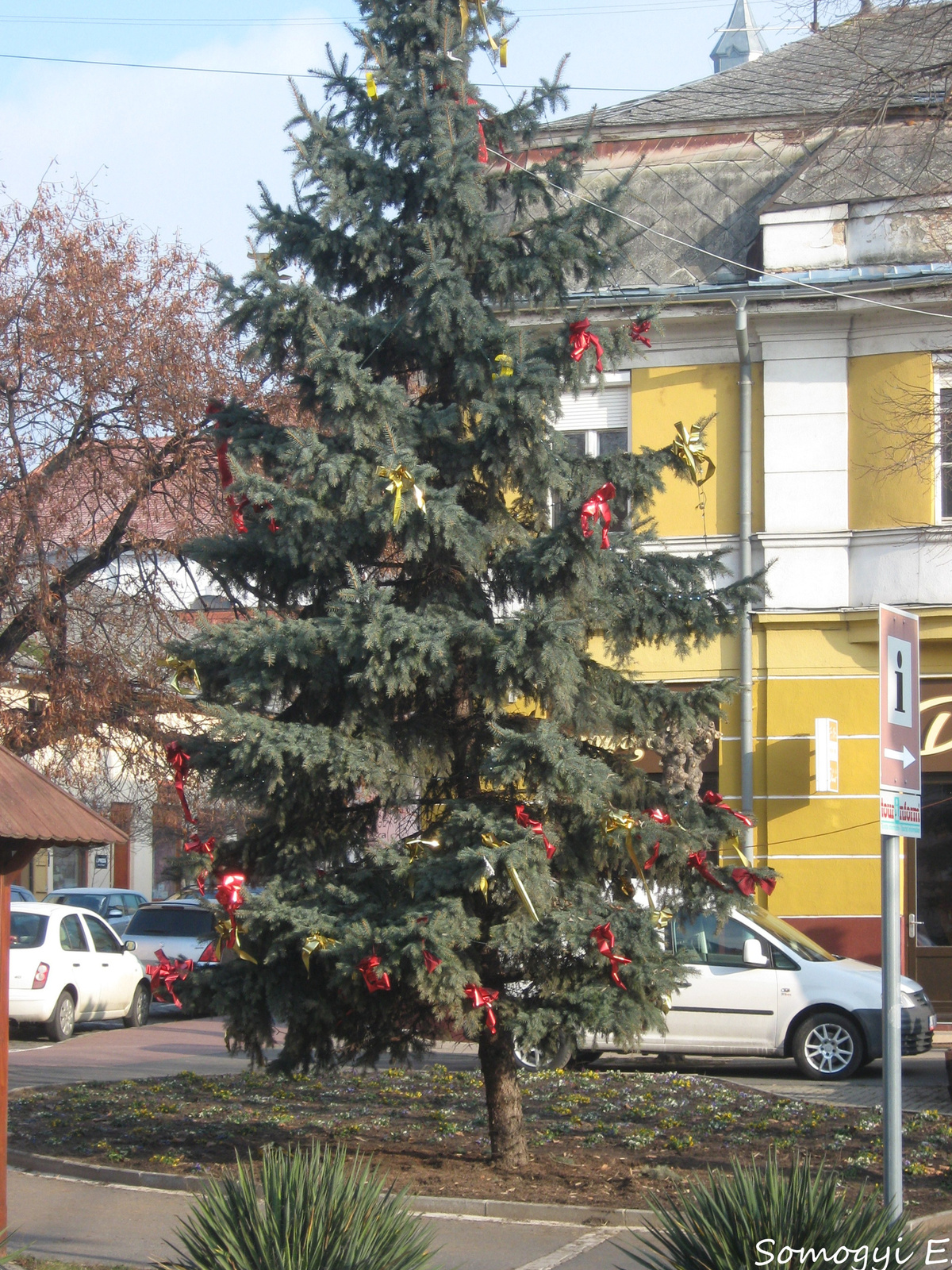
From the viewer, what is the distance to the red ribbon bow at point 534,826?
755 cm

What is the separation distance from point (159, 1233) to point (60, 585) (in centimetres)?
1042

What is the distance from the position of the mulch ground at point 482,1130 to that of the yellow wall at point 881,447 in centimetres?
787

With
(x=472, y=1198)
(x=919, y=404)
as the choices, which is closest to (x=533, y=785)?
(x=472, y=1198)

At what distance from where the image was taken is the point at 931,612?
16719 mm

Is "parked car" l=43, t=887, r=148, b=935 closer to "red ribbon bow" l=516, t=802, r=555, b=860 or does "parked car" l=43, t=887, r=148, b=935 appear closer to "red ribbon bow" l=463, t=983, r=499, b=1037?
"red ribbon bow" l=463, t=983, r=499, b=1037

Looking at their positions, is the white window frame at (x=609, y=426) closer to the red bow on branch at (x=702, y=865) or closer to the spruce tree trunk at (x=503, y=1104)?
the red bow on branch at (x=702, y=865)

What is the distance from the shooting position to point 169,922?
2114 centimetres

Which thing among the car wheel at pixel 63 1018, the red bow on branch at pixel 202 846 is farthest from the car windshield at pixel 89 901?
the red bow on branch at pixel 202 846

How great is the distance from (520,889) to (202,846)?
6.56 ft

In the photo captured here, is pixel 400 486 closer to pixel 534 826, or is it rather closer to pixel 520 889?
pixel 534 826

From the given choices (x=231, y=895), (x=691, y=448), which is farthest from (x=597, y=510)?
(x=231, y=895)

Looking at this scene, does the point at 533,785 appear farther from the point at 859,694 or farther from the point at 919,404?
the point at 859,694

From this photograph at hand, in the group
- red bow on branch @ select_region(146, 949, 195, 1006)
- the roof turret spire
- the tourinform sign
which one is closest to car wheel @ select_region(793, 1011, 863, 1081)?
red bow on branch @ select_region(146, 949, 195, 1006)

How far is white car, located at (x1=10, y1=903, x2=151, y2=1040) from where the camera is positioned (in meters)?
16.6
